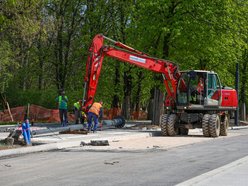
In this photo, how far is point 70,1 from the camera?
47.7 meters

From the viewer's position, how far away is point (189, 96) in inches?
1080

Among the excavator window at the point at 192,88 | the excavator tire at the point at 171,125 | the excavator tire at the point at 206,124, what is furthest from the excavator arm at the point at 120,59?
the excavator tire at the point at 206,124

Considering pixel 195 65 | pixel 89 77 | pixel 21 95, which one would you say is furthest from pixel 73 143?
pixel 21 95

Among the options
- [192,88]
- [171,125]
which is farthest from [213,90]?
[171,125]

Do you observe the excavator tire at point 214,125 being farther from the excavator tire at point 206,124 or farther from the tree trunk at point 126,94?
the tree trunk at point 126,94

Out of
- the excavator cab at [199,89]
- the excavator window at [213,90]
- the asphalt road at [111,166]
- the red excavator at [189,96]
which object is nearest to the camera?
the asphalt road at [111,166]

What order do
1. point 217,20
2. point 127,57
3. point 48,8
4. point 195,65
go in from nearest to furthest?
point 127,57
point 217,20
point 195,65
point 48,8

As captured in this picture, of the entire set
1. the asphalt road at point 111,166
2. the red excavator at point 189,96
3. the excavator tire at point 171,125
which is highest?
the red excavator at point 189,96

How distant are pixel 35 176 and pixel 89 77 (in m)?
13.8

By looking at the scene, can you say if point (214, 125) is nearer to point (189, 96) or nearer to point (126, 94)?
point (189, 96)

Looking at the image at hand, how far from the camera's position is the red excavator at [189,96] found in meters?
26.7

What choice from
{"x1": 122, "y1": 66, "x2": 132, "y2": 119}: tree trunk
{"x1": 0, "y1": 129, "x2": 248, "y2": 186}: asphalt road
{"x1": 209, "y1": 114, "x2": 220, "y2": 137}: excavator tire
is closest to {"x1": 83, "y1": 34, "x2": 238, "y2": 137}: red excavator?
{"x1": 209, "y1": 114, "x2": 220, "y2": 137}: excavator tire

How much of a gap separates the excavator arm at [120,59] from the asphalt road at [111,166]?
22.7 feet

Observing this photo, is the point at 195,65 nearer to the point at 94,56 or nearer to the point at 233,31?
the point at 233,31
